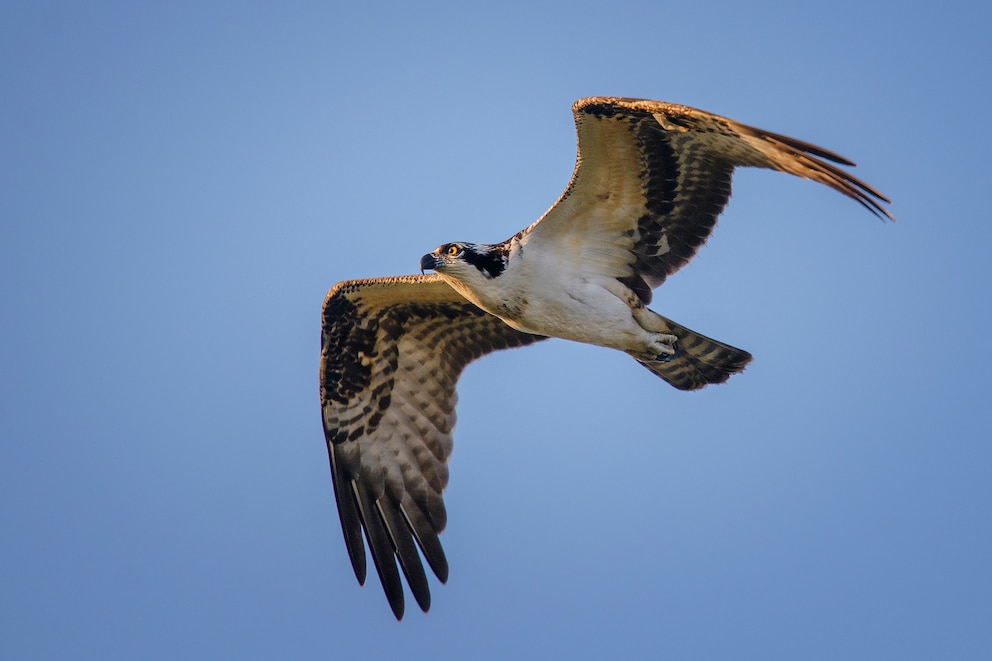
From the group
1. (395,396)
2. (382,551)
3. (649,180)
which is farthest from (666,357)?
(382,551)

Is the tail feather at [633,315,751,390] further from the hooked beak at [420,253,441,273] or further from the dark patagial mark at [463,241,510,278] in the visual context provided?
the hooked beak at [420,253,441,273]

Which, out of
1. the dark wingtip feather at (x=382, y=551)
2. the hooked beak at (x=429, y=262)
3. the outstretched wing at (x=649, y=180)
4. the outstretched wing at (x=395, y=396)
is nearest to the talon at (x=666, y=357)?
the outstretched wing at (x=649, y=180)

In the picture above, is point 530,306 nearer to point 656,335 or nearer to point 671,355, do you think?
point 656,335

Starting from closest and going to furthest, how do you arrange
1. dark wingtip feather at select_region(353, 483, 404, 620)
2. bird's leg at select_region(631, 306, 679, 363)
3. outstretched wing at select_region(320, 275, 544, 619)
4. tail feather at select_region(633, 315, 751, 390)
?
bird's leg at select_region(631, 306, 679, 363) → tail feather at select_region(633, 315, 751, 390) → dark wingtip feather at select_region(353, 483, 404, 620) → outstretched wing at select_region(320, 275, 544, 619)

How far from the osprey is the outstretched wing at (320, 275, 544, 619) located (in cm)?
1

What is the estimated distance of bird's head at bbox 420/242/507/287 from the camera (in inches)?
357

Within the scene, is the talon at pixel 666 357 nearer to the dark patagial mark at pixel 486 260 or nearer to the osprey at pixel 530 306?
the osprey at pixel 530 306

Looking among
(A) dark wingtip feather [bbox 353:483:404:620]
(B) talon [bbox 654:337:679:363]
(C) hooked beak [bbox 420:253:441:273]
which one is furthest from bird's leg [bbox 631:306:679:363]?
(A) dark wingtip feather [bbox 353:483:404:620]

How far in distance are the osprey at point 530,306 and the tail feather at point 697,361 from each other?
0.5 inches

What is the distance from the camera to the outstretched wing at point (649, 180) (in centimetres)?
788

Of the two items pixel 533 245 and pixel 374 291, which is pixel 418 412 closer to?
pixel 374 291

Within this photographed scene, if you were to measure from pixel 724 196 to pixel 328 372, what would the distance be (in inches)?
162

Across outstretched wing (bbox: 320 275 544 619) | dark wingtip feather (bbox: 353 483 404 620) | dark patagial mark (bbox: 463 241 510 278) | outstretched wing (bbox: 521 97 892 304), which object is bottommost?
dark wingtip feather (bbox: 353 483 404 620)

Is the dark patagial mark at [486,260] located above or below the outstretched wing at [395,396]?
above
